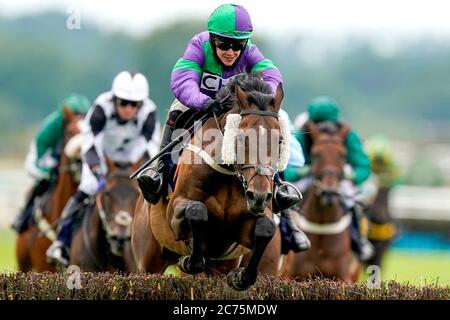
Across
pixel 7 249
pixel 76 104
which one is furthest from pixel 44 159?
pixel 7 249

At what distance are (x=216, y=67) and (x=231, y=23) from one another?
43 cm

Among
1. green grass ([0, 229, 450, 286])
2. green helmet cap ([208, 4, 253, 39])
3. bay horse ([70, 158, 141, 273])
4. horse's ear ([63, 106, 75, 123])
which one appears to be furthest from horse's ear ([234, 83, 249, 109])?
green grass ([0, 229, 450, 286])

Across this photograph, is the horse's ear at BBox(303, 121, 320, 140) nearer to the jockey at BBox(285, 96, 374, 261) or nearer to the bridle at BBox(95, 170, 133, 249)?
the jockey at BBox(285, 96, 374, 261)

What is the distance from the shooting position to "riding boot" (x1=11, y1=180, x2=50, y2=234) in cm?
1304

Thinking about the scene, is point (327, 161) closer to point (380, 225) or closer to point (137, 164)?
point (137, 164)

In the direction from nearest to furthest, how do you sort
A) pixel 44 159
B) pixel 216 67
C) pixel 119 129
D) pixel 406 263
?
pixel 216 67
pixel 119 129
pixel 44 159
pixel 406 263

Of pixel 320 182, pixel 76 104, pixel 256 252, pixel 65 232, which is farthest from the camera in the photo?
pixel 76 104

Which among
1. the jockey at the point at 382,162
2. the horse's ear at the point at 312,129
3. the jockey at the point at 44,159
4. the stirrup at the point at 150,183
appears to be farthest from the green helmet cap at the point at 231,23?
the jockey at the point at 382,162

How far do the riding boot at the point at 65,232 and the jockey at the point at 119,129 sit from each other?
1.22ft

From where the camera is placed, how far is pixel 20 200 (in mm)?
28797

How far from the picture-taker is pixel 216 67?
316 inches

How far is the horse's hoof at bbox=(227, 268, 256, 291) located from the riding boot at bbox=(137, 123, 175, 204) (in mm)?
1133
